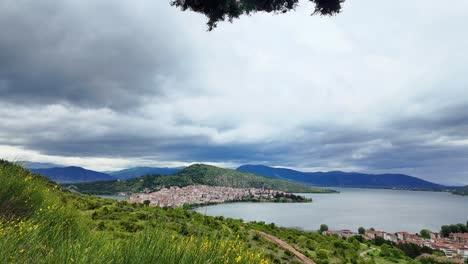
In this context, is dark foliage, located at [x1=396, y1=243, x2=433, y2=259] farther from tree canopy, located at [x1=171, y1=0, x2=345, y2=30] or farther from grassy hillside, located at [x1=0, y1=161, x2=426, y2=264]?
tree canopy, located at [x1=171, y1=0, x2=345, y2=30]

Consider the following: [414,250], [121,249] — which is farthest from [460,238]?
[121,249]

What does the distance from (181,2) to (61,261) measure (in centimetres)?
578

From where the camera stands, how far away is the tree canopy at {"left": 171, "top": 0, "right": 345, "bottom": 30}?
655 cm

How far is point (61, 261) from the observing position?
3.14m

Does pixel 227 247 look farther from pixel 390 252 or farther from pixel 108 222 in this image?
pixel 390 252

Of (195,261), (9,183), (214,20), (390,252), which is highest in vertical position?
(214,20)

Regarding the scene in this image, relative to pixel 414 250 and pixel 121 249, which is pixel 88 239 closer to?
pixel 121 249

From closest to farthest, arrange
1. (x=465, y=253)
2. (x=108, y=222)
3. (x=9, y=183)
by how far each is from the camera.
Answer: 1. (x=9, y=183)
2. (x=108, y=222)
3. (x=465, y=253)

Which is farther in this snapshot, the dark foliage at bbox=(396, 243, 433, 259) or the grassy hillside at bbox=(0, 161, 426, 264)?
the dark foliage at bbox=(396, 243, 433, 259)

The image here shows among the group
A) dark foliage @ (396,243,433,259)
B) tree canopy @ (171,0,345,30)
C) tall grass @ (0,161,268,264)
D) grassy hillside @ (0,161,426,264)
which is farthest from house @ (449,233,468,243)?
tall grass @ (0,161,268,264)

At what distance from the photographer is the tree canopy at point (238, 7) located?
655 cm

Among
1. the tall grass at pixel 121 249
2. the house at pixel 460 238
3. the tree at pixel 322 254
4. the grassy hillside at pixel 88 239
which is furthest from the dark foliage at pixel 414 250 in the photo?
the tall grass at pixel 121 249

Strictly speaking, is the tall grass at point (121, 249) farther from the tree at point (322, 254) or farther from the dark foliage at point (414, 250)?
the dark foliage at point (414, 250)

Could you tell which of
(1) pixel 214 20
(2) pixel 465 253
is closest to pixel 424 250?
(2) pixel 465 253
